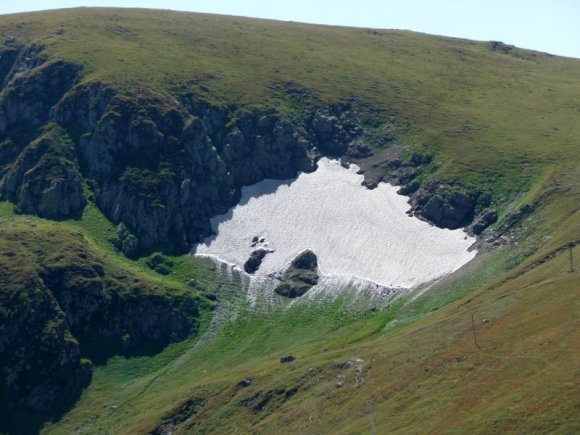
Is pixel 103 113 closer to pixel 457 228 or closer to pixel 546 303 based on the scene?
pixel 457 228

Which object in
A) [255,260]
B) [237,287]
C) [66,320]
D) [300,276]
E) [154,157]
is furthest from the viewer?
[154,157]

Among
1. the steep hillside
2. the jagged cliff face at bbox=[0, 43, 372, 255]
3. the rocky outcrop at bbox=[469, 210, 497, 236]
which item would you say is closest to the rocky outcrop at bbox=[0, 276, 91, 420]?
the steep hillside

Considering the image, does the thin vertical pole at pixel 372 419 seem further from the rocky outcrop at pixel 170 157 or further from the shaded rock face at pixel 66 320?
the rocky outcrop at pixel 170 157

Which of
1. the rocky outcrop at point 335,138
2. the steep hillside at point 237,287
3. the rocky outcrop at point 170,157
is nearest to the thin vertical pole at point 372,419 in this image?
the steep hillside at point 237,287

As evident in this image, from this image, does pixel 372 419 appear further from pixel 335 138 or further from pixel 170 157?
pixel 335 138

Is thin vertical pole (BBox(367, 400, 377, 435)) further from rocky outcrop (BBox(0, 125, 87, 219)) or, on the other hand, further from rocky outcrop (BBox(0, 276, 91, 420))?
rocky outcrop (BBox(0, 125, 87, 219))

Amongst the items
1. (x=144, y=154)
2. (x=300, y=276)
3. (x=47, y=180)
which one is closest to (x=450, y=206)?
(x=300, y=276)

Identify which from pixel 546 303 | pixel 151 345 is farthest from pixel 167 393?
pixel 546 303
